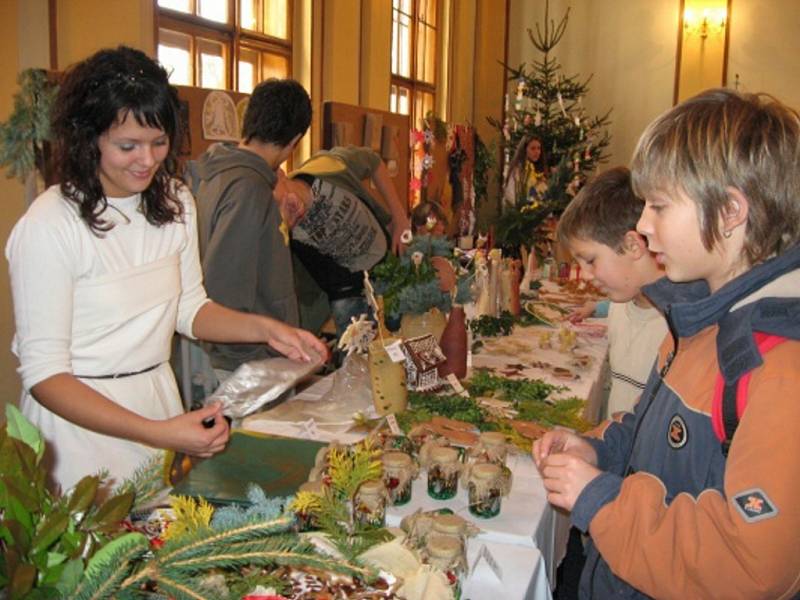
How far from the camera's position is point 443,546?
1.16 metres

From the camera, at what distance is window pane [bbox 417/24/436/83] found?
770 centimetres

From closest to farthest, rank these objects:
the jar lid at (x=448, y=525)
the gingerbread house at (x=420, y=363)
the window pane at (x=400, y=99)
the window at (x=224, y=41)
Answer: the jar lid at (x=448, y=525) < the gingerbread house at (x=420, y=363) < the window at (x=224, y=41) < the window pane at (x=400, y=99)

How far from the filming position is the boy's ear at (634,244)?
2.00m

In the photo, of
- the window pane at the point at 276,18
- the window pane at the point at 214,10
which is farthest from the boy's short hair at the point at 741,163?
the window pane at the point at 276,18

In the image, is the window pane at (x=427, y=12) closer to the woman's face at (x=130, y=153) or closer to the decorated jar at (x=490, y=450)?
the woman's face at (x=130, y=153)

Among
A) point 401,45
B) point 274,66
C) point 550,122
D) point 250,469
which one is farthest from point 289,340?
point 550,122

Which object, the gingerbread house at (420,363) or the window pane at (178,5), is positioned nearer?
the gingerbread house at (420,363)

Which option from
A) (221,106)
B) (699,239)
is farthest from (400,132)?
(699,239)

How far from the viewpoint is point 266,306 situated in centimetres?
286

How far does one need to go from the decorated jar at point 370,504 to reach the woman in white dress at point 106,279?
0.27m

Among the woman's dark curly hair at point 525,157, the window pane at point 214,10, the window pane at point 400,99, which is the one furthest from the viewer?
the window pane at point 400,99

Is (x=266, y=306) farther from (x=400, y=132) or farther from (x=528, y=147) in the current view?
(x=528, y=147)

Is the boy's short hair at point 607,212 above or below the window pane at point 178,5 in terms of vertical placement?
below

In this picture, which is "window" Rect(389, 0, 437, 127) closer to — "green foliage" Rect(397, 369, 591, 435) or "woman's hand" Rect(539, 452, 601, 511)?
"green foliage" Rect(397, 369, 591, 435)
